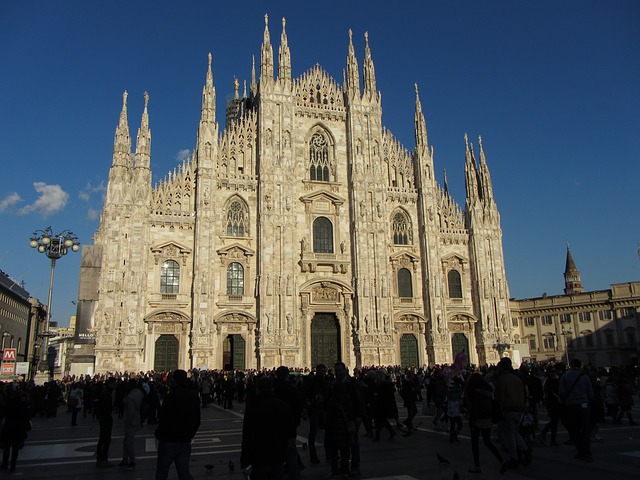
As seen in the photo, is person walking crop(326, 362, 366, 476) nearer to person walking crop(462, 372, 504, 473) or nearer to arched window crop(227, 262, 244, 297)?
person walking crop(462, 372, 504, 473)

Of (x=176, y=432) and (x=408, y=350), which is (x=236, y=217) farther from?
(x=176, y=432)

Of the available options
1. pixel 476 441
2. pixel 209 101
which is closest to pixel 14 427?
pixel 476 441

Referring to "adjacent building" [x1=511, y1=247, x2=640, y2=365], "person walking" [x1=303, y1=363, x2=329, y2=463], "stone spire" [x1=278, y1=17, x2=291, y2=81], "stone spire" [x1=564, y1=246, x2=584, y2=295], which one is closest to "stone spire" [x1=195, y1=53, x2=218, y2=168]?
"stone spire" [x1=278, y1=17, x2=291, y2=81]

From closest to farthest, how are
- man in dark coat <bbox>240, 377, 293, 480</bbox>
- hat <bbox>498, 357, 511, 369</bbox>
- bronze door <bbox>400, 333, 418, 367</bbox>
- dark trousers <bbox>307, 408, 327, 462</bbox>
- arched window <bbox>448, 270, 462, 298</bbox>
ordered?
man in dark coat <bbox>240, 377, 293, 480</bbox>, hat <bbox>498, 357, 511, 369</bbox>, dark trousers <bbox>307, 408, 327, 462</bbox>, bronze door <bbox>400, 333, 418, 367</bbox>, arched window <bbox>448, 270, 462, 298</bbox>

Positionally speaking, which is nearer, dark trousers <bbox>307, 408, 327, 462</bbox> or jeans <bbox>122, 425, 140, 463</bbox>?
jeans <bbox>122, 425, 140, 463</bbox>

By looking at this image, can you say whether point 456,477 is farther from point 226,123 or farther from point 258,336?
point 226,123

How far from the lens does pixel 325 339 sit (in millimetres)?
38562

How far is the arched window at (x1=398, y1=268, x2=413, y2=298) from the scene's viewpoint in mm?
40469

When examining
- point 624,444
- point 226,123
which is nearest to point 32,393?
point 624,444

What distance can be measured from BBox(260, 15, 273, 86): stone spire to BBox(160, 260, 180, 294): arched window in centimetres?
1456

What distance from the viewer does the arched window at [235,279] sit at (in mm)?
36562

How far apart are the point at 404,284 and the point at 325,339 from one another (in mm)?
7224

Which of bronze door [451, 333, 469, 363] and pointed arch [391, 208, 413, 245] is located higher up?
pointed arch [391, 208, 413, 245]

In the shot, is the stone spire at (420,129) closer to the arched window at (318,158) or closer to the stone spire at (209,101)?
the arched window at (318,158)
